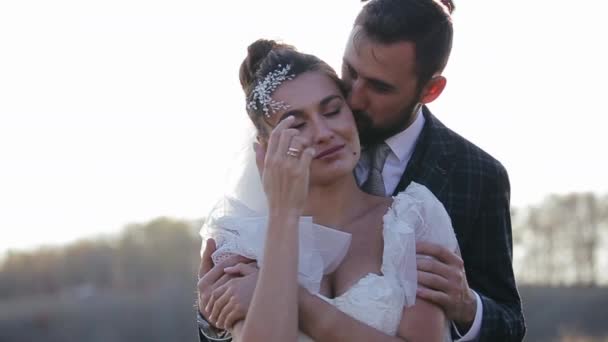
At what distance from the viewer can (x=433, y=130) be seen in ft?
18.8

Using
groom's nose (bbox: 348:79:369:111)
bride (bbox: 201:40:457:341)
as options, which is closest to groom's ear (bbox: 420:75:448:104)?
groom's nose (bbox: 348:79:369:111)

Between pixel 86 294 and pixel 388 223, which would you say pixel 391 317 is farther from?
pixel 86 294

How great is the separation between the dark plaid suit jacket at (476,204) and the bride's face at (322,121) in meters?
0.61

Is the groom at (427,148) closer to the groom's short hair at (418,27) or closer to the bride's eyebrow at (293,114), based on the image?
the groom's short hair at (418,27)

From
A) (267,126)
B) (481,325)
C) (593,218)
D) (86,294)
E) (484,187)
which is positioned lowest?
(86,294)

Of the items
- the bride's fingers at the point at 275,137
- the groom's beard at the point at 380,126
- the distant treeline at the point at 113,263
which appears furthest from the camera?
the distant treeline at the point at 113,263

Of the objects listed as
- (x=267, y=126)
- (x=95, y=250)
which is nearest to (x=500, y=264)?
(x=267, y=126)

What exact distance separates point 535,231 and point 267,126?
1087 inches

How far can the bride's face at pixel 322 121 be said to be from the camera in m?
4.87

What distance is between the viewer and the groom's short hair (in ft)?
17.9

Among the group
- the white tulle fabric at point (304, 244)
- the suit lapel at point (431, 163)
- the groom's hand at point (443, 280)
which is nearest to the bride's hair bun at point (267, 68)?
the white tulle fabric at point (304, 244)

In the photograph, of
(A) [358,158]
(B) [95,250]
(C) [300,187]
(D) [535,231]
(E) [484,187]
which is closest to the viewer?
(C) [300,187]

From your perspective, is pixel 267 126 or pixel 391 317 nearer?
pixel 391 317

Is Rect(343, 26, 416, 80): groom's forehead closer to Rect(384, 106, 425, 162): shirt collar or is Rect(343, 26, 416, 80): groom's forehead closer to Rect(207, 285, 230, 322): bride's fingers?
Rect(384, 106, 425, 162): shirt collar
